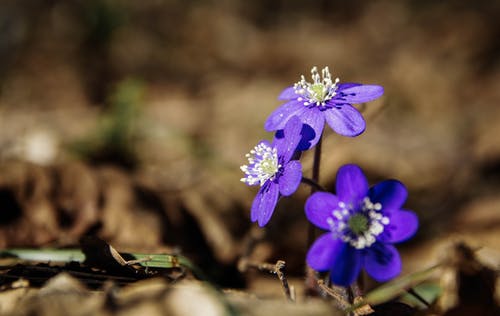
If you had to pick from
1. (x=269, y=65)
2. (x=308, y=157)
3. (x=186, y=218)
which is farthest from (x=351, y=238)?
(x=269, y=65)

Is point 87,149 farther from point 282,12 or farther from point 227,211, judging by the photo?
point 282,12

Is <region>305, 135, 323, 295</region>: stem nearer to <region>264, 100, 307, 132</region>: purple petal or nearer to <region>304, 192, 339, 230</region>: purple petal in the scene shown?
<region>264, 100, 307, 132</region>: purple petal

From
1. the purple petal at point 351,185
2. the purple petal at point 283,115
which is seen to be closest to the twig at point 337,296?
the purple petal at point 351,185

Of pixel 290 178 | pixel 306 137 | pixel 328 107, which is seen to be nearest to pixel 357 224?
pixel 290 178

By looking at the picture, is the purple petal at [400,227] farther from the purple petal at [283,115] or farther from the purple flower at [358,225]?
the purple petal at [283,115]

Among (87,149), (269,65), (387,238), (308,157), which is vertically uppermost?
(269,65)

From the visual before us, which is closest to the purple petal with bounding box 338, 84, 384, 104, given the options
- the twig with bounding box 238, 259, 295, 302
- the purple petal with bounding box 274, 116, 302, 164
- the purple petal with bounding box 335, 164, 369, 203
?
the purple petal with bounding box 274, 116, 302, 164

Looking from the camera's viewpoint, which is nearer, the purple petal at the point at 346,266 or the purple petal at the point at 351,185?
the purple petal at the point at 346,266
